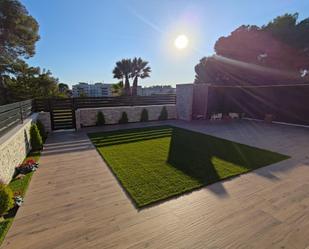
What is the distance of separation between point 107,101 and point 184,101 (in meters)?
4.15

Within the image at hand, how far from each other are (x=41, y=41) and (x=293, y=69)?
54.6 feet

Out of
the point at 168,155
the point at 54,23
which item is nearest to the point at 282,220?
the point at 168,155

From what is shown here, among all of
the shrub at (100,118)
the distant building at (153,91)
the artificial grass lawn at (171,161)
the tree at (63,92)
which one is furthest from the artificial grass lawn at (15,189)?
the tree at (63,92)

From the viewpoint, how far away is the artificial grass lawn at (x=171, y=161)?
121 inches

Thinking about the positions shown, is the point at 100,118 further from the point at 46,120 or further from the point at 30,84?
the point at 30,84

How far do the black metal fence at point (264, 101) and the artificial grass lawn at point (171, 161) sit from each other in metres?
4.19

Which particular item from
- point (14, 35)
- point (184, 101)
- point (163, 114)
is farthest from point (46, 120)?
point (184, 101)

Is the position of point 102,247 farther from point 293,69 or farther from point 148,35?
point 293,69

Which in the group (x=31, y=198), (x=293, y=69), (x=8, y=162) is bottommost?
(x=31, y=198)

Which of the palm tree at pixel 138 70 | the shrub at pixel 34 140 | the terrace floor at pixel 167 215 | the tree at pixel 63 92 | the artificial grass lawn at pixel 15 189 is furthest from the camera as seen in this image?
the palm tree at pixel 138 70

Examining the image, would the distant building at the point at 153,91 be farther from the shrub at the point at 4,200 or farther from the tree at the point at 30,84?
the shrub at the point at 4,200

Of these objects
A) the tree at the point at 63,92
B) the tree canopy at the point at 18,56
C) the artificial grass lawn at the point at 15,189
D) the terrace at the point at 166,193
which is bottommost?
the artificial grass lawn at the point at 15,189

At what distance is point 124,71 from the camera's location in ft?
55.7

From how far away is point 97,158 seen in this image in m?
4.55
